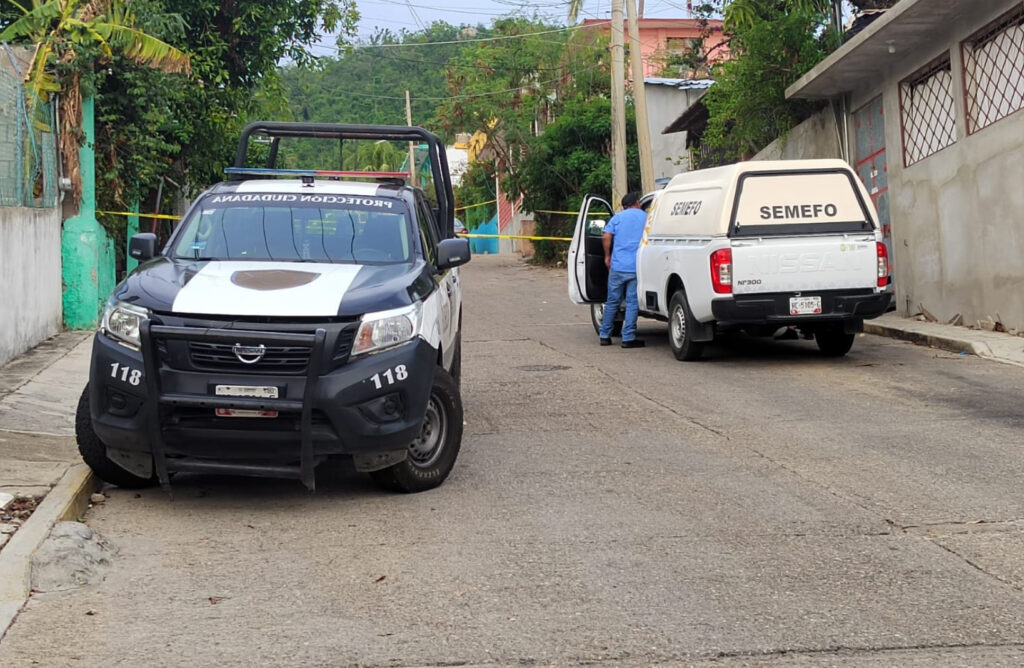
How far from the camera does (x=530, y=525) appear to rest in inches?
257

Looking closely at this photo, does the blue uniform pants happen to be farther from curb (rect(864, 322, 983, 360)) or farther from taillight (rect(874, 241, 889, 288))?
curb (rect(864, 322, 983, 360))

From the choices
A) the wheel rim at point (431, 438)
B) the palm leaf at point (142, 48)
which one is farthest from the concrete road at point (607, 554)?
the palm leaf at point (142, 48)

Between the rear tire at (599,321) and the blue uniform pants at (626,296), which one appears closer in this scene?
the blue uniform pants at (626,296)

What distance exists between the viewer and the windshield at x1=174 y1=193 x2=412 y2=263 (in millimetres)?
8102

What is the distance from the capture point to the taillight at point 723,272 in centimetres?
1289

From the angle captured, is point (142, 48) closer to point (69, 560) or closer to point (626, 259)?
point (626, 259)

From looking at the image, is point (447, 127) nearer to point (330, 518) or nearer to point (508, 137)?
point (508, 137)

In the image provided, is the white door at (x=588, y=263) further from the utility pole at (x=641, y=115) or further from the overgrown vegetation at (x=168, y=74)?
the utility pole at (x=641, y=115)

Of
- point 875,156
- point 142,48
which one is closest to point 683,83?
point 875,156

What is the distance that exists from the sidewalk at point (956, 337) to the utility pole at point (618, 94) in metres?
11.1

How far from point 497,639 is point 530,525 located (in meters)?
1.79

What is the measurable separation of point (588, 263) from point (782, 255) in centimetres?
368

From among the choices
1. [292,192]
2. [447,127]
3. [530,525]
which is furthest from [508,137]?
[530,525]

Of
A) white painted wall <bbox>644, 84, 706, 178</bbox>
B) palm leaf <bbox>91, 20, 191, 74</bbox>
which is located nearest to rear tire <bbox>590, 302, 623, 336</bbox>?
palm leaf <bbox>91, 20, 191, 74</bbox>
